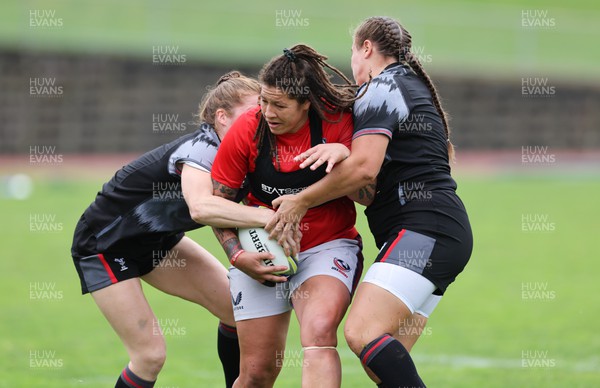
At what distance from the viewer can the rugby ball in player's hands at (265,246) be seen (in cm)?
542

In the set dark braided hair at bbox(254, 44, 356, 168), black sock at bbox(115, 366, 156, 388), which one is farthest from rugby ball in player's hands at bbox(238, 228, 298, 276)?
black sock at bbox(115, 366, 156, 388)

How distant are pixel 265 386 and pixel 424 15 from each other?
23119 mm

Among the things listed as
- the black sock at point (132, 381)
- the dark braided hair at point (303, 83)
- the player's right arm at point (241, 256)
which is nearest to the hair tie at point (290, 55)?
the dark braided hair at point (303, 83)

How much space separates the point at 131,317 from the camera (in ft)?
20.0

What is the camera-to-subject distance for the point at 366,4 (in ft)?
111

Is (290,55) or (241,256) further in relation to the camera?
(241,256)

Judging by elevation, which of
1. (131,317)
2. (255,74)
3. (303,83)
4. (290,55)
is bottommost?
(255,74)

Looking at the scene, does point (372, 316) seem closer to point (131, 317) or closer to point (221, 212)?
point (221, 212)

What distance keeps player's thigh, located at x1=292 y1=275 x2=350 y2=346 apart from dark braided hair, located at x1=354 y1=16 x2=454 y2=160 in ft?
3.49

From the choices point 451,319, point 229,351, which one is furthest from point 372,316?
point 451,319

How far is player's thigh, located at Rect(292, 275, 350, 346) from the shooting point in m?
5.17

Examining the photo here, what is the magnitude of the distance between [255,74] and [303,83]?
1919cm

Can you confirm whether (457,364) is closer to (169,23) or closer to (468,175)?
(468,175)

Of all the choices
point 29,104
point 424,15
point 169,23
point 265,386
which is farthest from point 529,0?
point 265,386
